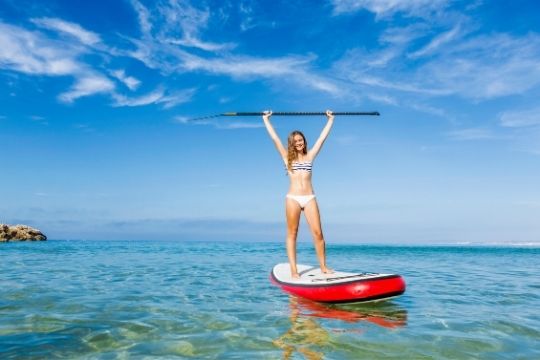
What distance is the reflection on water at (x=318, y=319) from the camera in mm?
4840

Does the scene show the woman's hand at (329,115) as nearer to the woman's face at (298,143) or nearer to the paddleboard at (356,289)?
the woman's face at (298,143)

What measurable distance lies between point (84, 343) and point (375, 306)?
4740mm

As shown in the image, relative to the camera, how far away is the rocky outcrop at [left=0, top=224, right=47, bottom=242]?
51.0 m

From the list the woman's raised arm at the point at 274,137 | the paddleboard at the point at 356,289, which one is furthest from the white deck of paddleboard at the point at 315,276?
the woman's raised arm at the point at 274,137

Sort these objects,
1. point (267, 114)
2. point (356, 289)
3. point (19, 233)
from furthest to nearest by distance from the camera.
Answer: point (19, 233), point (267, 114), point (356, 289)

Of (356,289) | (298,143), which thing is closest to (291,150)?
(298,143)

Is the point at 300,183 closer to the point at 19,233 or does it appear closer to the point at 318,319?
the point at 318,319

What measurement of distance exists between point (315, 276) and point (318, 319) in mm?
2383

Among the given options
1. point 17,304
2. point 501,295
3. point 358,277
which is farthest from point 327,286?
point 17,304

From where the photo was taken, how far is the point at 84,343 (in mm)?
5082

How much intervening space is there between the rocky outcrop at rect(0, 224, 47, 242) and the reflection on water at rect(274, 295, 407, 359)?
54123 millimetres

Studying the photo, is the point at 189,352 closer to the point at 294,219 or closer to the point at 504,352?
the point at 504,352

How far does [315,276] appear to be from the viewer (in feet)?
28.4

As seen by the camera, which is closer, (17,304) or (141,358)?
(141,358)
